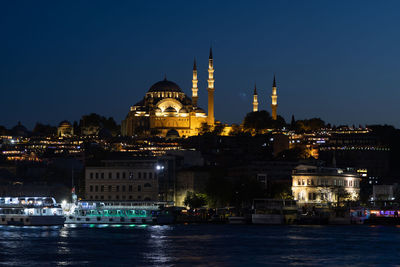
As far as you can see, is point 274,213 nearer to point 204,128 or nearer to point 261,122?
point 261,122

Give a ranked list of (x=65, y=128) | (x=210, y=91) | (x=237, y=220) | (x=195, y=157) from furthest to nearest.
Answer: (x=65, y=128) → (x=210, y=91) → (x=195, y=157) → (x=237, y=220)

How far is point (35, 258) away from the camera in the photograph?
5544 cm

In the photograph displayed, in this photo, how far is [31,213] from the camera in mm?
81312

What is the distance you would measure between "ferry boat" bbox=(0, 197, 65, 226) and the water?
139 centimetres

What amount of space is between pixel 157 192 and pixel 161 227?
777 inches

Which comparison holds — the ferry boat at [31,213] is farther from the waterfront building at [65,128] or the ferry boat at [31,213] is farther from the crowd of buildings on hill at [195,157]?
the waterfront building at [65,128]

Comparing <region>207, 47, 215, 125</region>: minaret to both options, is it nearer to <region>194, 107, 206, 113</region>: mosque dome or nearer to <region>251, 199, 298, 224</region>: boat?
<region>194, 107, 206, 113</region>: mosque dome

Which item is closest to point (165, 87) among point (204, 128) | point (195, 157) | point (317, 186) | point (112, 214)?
point (204, 128)

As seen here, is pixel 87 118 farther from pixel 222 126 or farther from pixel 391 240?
pixel 391 240

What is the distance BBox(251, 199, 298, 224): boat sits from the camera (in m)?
88.8

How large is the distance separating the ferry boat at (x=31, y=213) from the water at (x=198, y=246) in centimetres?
139

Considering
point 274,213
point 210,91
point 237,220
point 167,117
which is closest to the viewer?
point 237,220

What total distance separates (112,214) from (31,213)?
853 centimetres

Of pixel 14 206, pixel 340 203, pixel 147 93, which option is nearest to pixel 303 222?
pixel 340 203
